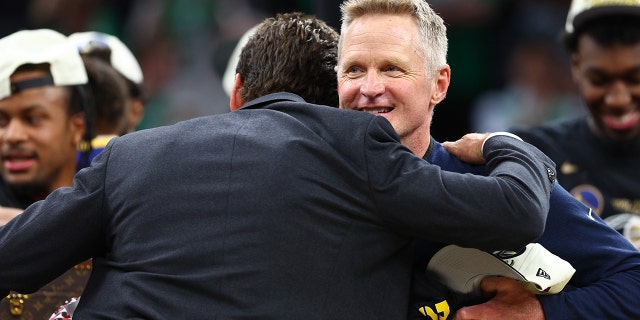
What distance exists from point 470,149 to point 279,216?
63 centimetres

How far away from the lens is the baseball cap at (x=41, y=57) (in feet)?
15.2

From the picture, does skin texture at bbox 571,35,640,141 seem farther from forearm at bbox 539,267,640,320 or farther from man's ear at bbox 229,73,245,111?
man's ear at bbox 229,73,245,111

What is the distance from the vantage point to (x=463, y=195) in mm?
2830

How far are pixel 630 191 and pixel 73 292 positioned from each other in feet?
8.27

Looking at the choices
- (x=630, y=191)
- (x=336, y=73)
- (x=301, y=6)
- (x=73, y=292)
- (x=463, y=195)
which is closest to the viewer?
(x=463, y=195)

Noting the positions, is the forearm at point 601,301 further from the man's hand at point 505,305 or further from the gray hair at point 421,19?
the gray hair at point 421,19

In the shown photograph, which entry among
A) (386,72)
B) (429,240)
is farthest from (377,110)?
(429,240)

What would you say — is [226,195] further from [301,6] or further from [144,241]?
[301,6]

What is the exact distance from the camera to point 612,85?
514 centimetres

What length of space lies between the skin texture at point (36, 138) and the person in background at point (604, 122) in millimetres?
2003

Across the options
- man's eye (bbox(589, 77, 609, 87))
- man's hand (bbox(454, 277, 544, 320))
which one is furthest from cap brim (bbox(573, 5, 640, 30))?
man's hand (bbox(454, 277, 544, 320))

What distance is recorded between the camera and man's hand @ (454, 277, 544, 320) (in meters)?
3.14

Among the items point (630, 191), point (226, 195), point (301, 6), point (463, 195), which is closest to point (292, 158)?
point (226, 195)

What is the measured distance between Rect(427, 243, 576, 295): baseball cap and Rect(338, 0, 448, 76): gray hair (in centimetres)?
53
